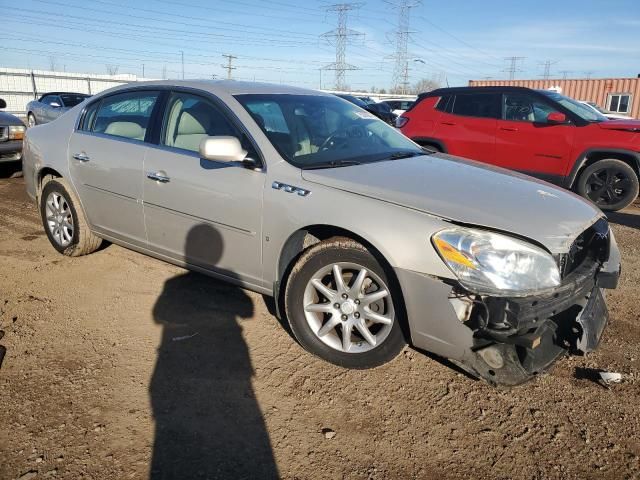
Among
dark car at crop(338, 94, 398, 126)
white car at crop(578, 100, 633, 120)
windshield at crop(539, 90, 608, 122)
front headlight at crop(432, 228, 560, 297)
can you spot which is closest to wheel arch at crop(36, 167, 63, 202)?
front headlight at crop(432, 228, 560, 297)

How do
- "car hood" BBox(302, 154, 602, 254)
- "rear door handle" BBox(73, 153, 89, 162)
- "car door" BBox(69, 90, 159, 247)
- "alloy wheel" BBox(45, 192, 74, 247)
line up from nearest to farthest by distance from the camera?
"car hood" BBox(302, 154, 602, 254) < "car door" BBox(69, 90, 159, 247) < "rear door handle" BBox(73, 153, 89, 162) < "alloy wheel" BBox(45, 192, 74, 247)

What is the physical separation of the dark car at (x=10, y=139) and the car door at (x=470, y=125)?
22.6ft

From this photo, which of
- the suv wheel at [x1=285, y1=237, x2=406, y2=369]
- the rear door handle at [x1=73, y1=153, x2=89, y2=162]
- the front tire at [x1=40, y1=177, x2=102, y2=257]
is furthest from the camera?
the front tire at [x1=40, y1=177, x2=102, y2=257]

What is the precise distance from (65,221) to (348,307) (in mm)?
3153

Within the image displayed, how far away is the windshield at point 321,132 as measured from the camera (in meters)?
3.35

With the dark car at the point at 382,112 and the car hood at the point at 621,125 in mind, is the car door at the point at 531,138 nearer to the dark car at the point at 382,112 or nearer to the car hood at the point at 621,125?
the car hood at the point at 621,125

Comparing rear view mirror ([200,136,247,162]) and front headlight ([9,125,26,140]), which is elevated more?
rear view mirror ([200,136,247,162])

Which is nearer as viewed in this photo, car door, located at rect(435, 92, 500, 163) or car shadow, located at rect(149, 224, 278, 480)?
car shadow, located at rect(149, 224, 278, 480)

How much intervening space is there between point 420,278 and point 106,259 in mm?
3335

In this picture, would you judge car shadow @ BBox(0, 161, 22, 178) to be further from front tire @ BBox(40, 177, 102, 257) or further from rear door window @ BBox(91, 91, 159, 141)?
rear door window @ BBox(91, 91, 159, 141)

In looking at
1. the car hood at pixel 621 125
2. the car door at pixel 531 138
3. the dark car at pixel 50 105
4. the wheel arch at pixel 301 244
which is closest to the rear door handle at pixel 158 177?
the wheel arch at pixel 301 244

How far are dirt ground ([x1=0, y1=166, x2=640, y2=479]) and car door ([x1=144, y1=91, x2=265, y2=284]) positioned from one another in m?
0.48

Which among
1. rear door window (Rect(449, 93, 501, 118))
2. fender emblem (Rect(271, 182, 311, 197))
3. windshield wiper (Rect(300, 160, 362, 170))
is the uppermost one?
rear door window (Rect(449, 93, 501, 118))

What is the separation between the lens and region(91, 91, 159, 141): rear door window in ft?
13.1
